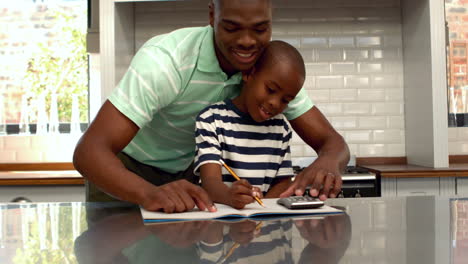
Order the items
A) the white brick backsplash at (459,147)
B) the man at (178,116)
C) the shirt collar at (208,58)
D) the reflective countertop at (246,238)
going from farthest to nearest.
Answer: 1. the white brick backsplash at (459,147)
2. the shirt collar at (208,58)
3. the man at (178,116)
4. the reflective countertop at (246,238)

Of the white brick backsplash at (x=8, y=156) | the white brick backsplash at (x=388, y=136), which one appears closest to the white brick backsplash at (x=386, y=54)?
the white brick backsplash at (x=388, y=136)

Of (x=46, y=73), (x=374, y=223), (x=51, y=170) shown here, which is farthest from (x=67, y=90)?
(x=374, y=223)

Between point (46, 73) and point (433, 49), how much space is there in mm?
2478

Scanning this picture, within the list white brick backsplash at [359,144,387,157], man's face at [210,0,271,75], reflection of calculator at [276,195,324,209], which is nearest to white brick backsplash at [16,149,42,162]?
white brick backsplash at [359,144,387,157]

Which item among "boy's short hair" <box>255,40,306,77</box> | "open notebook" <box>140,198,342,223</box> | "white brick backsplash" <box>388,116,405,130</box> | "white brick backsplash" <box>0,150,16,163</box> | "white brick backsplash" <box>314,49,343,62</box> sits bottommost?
"open notebook" <box>140,198,342,223</box>

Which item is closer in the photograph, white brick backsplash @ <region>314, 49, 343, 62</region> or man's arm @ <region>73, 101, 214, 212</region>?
man's arm @ <region>73, 101, 214, 212</region>

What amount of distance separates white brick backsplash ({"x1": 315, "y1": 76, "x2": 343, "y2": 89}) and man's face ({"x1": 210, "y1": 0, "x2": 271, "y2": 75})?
2.10 m

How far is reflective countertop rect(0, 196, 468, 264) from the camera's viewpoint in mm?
688

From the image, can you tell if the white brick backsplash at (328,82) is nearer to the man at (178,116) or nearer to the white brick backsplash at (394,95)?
the white brick backsplash at (394,95)

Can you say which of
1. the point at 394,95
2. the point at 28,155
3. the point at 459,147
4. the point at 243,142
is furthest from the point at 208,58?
the point at 459,147

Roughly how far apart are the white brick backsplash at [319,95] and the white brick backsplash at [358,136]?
263mm

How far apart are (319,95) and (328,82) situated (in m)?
0.10

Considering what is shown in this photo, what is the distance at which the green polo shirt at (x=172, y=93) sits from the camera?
4.38ft

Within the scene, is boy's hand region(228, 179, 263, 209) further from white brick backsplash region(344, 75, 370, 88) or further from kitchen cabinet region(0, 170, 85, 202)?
white brick backsplash region(344, 75, 370, 88)
